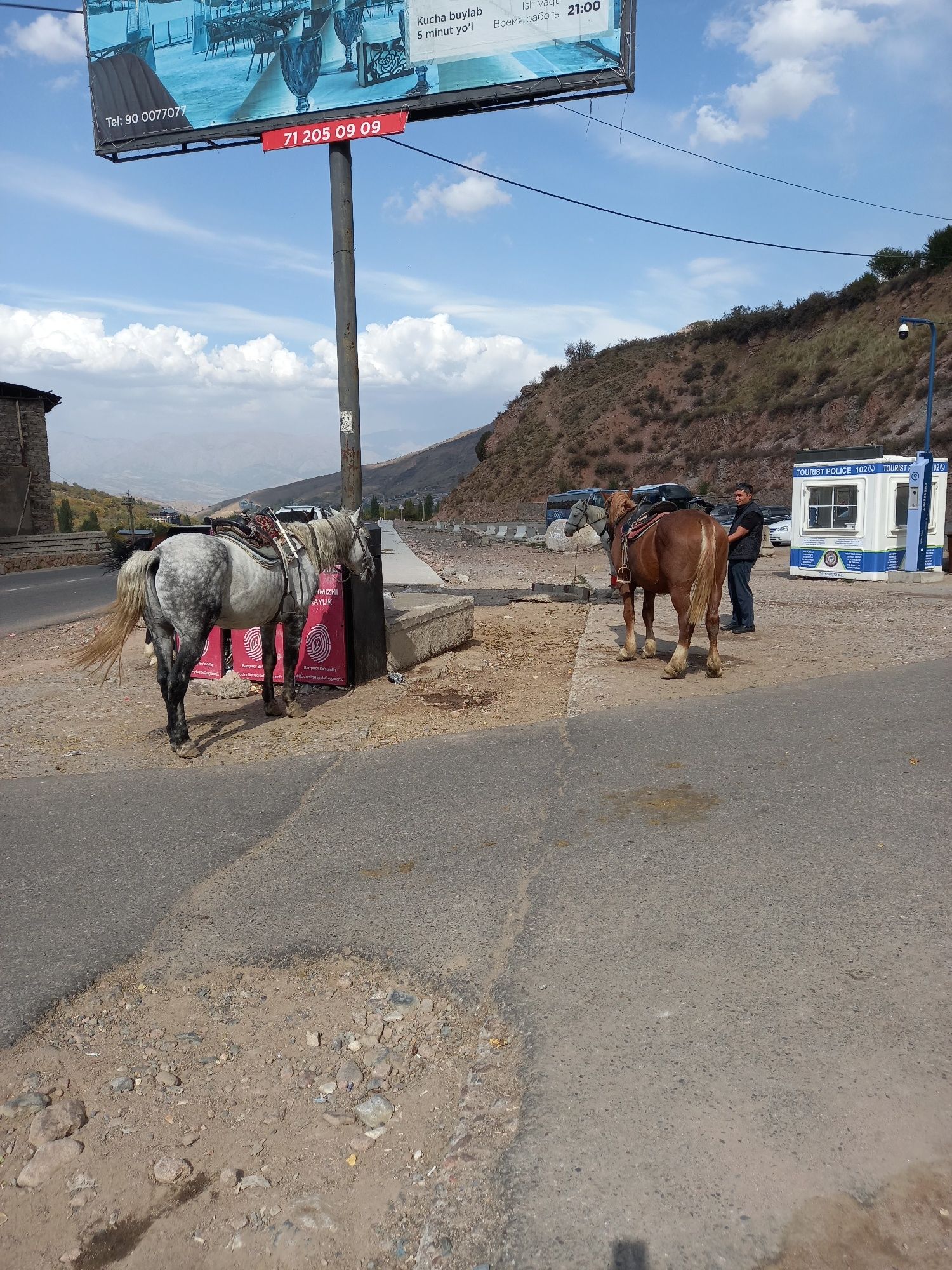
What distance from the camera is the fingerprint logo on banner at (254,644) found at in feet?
26.8

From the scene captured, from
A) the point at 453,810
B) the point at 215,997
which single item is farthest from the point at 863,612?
the point at 215,997

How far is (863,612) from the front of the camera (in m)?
12.8

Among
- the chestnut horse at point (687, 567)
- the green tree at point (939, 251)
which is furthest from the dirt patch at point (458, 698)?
the green tree at point (939, 251)

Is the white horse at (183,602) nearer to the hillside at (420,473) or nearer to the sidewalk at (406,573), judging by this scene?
the sidewalk at (406,573)

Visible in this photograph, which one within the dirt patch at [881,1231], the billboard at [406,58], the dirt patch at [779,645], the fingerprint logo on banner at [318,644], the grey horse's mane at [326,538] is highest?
the billboard at [406,58]

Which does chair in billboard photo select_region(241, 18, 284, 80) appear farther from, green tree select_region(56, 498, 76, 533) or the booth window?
green tree select_region(56, 498, 76, 533)

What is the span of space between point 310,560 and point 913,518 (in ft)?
45.9

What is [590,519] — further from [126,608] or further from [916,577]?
[916,577]

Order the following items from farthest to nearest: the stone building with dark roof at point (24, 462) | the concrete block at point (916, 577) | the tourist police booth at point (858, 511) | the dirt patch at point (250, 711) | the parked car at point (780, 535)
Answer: the stone building with dark roof at point (24, 462) → the parked car at point (780, 535) → the concrete block at point (916, 577) → the tourist police booth at point (858, 511) → the dirt patch at point (250, 711)

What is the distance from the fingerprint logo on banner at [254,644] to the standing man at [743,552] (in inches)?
209

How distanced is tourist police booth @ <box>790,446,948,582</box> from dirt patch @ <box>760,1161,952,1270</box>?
16.3 m

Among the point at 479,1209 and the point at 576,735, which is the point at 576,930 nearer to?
the point at 479,1209

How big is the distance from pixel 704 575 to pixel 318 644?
3717mm

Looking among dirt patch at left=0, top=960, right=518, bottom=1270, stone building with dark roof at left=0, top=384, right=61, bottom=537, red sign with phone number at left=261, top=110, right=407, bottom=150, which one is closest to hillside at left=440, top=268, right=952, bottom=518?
stone building with dark roof at left=0, top=384, right=61, bottom=537
